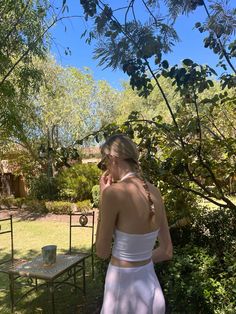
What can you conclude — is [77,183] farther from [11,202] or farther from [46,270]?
[46,270]

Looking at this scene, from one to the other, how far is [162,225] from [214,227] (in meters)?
2.36

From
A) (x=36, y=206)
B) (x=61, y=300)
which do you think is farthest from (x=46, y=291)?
(x=36, y=206)

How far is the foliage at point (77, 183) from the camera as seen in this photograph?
40.2ft

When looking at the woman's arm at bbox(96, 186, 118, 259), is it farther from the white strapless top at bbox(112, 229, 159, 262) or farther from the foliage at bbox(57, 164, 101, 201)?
the foliage at bbox(57, 164, 101, 201)

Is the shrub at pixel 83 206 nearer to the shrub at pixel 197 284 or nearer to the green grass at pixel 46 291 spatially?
the green grass at pixel 46 291

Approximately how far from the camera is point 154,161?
332 centimetres

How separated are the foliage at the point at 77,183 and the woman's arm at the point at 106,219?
1071 centimetres

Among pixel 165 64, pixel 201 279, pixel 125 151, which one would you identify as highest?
pixel 165 64

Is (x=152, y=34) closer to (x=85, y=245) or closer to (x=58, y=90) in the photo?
(x=85, y=245)

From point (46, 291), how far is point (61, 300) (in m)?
0.33

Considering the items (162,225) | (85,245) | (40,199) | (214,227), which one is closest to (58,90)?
(40,199)

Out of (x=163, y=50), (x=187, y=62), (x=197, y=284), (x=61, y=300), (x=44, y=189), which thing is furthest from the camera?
(x=44, y=189)

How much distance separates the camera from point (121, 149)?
5.50ft

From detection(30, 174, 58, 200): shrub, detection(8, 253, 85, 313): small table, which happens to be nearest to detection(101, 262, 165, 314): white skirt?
detection(8, 253, 85, 313): small table
